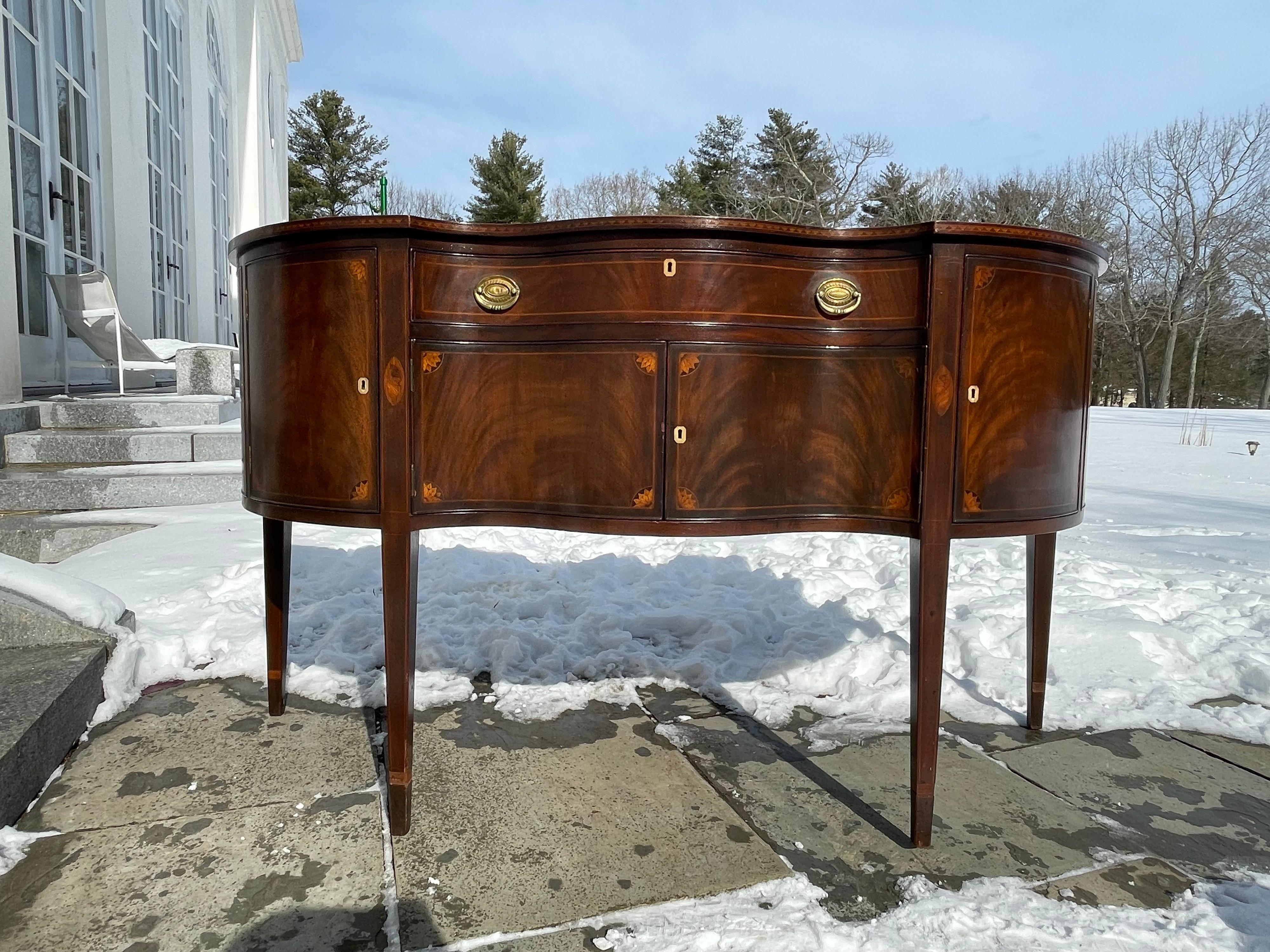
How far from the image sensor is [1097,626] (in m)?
2.70

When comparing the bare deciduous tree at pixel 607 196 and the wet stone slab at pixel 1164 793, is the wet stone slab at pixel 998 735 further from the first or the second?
the bare deciduous tree at pixel 607 196

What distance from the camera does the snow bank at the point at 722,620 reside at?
2355 mm

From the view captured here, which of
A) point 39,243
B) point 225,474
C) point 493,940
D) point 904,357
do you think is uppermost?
point 39,243

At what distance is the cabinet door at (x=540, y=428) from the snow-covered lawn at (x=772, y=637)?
2.57 feet

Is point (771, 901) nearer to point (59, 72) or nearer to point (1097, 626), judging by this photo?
point (1097, 626)

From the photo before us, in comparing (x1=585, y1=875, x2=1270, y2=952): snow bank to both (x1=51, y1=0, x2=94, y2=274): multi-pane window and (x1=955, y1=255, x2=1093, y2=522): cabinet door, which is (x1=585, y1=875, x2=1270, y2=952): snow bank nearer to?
(x1=955, y1=255, x2=1093, y2=522): cabinet door

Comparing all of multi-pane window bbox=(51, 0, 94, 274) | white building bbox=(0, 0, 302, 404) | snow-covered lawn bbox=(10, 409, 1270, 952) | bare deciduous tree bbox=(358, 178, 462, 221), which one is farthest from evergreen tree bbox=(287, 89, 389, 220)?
snow-covered lawn bbox=(10, 409, 1270, 952)

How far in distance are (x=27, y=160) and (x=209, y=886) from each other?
18.4 feet

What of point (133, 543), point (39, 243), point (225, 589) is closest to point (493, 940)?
→ point (225, 589)

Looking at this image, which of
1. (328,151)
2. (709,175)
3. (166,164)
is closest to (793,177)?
(709,175)

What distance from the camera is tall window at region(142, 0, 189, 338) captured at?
7570 mm

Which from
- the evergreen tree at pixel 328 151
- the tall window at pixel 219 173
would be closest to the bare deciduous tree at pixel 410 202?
the evergreen tree at pixel 328 151

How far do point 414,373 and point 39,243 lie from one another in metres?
5.31

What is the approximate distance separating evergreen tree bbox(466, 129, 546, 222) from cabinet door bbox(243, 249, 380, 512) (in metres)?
28.9
